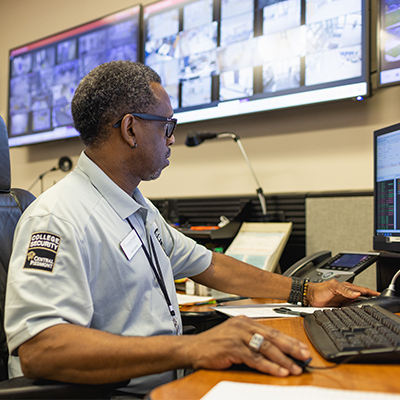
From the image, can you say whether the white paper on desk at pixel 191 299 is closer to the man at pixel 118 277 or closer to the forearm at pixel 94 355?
the man at pixel 118 277

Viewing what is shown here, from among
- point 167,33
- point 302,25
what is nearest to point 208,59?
point 167,33

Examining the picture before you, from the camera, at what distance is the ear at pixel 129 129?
1.06 metres

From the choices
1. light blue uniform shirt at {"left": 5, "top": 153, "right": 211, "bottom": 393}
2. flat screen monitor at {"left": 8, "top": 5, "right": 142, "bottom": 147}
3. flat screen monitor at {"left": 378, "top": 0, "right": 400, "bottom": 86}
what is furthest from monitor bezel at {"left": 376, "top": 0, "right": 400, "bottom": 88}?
flat screen monitor at {"left": 8, "top": 5, "right": 142, "bottom": 147}

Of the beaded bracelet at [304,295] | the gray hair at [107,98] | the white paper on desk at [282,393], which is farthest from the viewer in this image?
the beaded bracelet at [304,295]

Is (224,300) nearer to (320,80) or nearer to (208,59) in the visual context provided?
(320,80)

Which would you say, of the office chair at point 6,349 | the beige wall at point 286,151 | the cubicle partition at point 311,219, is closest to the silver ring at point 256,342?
the office chair at point 6,349

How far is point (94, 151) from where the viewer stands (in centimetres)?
109

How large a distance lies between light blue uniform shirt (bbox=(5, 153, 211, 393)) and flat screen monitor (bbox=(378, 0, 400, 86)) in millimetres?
1163

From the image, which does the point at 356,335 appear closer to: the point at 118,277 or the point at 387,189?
the point at 118,277

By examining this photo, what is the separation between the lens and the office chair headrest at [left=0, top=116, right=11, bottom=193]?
1.12 metres

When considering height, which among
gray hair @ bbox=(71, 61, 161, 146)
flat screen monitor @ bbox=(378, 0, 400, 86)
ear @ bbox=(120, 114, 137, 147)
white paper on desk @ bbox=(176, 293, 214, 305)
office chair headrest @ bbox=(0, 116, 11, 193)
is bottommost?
white paper on desk @ bbox=(176, 293, 214, 305)

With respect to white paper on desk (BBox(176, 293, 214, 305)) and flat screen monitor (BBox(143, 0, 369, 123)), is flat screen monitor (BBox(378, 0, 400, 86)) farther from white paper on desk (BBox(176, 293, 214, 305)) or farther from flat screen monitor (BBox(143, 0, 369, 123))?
white paper on desk (BBox(176, 293, 214, 305))

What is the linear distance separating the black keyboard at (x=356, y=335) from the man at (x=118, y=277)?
0.08 m

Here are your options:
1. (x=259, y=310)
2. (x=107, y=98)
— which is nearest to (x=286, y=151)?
(x=259, y=310)
